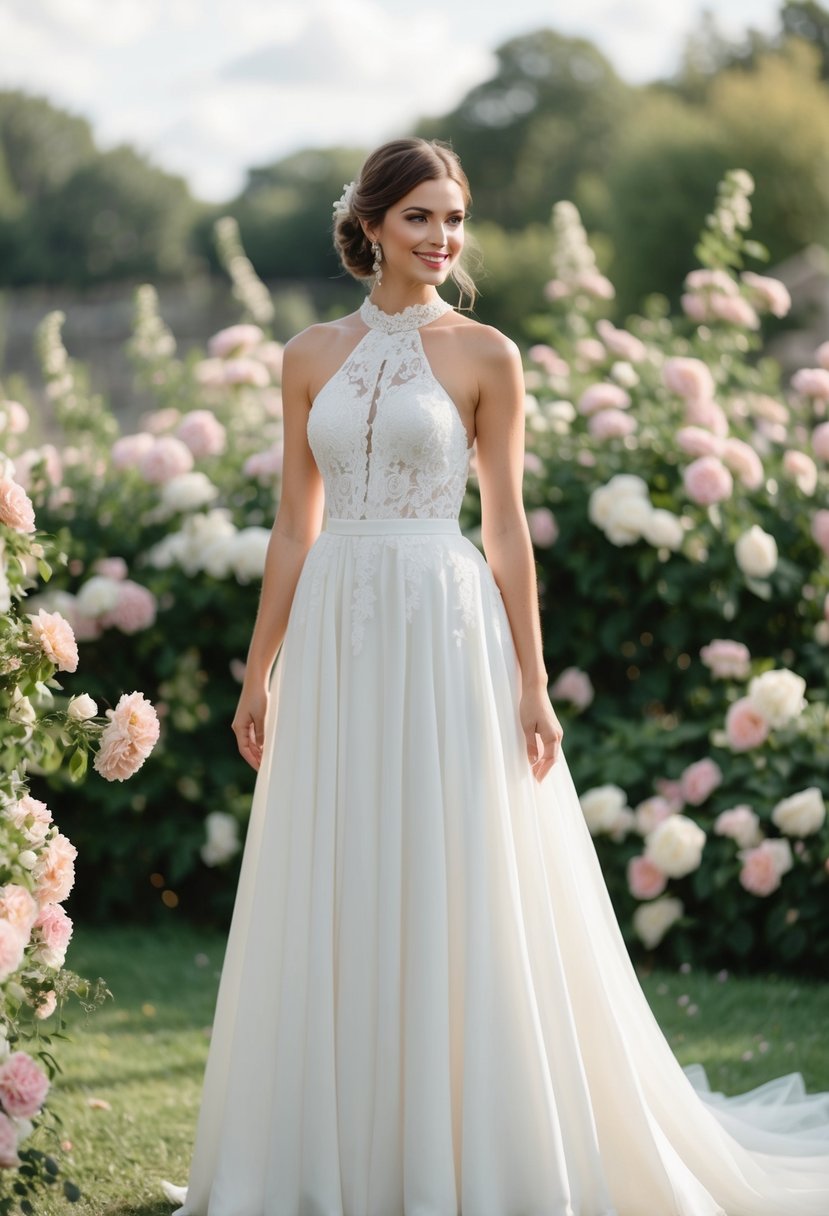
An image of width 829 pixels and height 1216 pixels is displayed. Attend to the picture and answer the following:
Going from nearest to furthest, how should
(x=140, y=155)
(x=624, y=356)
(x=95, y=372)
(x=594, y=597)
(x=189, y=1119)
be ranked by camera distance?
(x=189, y=1119)
(x=594, y=597)
(x=624, y=356)
(x=95, y=372)
(x=140, y=155)

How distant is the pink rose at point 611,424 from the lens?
19.0 feet

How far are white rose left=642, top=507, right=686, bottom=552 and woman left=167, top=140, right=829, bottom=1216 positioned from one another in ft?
7.86

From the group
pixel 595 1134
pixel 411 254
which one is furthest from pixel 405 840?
pixel 411 254

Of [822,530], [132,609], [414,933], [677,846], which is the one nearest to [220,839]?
[132,609]

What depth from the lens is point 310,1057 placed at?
3.01 meters

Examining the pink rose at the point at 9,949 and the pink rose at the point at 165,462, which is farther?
the pink rose at the point at 165,462

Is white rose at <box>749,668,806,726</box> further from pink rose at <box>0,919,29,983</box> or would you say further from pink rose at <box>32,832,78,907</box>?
pink rose at <box>0,919,29,983</box>

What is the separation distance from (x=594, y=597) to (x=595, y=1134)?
3.08 metres

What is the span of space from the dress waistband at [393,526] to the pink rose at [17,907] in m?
0.99

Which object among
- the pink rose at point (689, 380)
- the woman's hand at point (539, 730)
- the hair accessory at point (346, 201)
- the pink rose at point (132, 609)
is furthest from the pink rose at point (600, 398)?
the woman's hand at point (539, 730)

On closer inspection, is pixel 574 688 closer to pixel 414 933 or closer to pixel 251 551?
pixel 251 551

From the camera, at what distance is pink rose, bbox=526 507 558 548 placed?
5.89 metres

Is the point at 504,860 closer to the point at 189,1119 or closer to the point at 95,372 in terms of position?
the point at 189,1119

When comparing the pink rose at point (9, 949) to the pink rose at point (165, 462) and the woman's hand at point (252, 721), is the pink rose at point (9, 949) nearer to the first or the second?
the woman's hand at point (252, 721)
